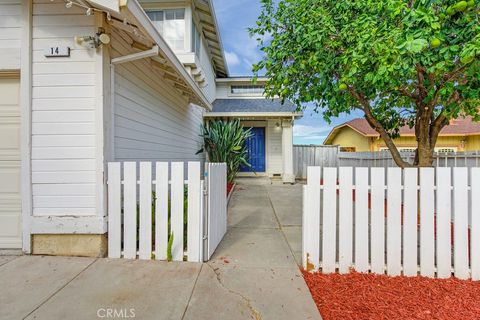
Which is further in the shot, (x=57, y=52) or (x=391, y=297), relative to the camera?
(x=57, y=52)

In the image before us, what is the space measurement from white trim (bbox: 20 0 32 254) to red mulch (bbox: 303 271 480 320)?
3442 mm

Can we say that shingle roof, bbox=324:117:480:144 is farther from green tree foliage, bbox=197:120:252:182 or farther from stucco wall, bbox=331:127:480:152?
green tree foliage, bbox=197:120:252:182

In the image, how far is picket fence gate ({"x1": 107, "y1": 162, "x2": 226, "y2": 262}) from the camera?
9.95 feet

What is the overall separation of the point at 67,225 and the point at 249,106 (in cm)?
929

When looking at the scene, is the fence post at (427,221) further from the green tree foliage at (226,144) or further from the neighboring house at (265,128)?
the neighboring house at (265,128)

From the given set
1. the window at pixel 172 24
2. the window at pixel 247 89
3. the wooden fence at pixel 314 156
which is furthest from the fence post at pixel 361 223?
the window at pixel 247 89

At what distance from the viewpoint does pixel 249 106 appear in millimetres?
11367

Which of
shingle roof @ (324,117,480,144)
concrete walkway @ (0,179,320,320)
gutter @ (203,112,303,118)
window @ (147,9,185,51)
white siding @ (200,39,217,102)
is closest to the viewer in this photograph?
concrete walkway @ (0,179,320,320)

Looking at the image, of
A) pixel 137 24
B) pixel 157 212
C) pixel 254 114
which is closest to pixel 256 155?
pixel 254 114

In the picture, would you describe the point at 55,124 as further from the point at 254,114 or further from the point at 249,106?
the point at 249,106

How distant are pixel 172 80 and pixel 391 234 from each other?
16.6 ft

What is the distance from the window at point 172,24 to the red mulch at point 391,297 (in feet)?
22.2

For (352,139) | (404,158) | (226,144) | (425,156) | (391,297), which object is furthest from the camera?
(352,139)

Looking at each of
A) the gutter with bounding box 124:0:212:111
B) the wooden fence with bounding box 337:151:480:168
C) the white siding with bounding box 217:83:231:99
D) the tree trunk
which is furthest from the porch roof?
the gutter with bounding box 124:0:212:111
